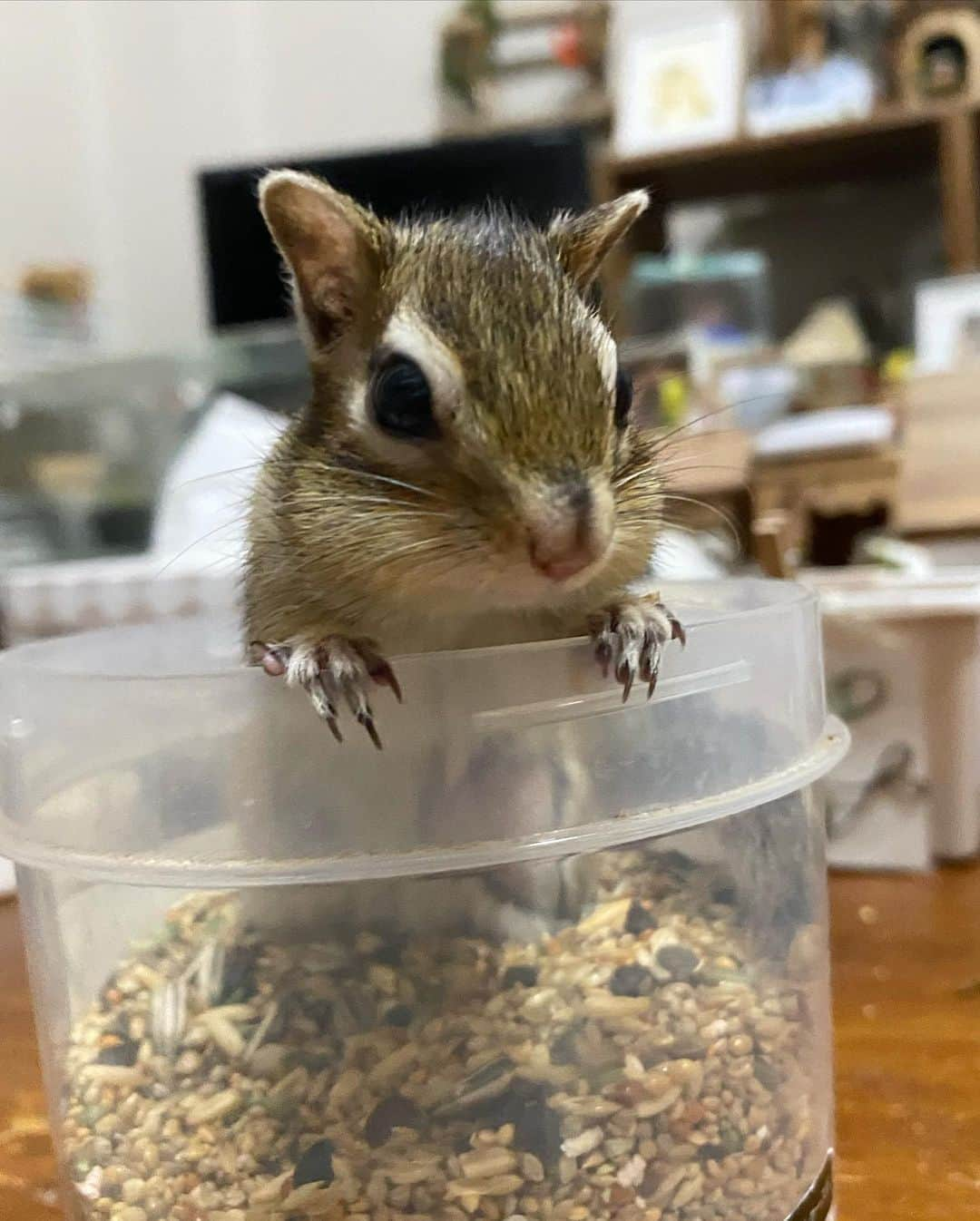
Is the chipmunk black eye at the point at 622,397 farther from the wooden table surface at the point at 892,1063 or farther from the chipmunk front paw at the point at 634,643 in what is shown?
the wooden table surface at the point at 892,1063

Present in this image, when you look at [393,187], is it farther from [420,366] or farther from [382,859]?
[382,859]

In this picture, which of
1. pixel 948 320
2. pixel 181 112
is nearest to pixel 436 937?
pixel 948 320

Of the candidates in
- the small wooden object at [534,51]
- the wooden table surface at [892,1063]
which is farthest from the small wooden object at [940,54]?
the wooden table surface at [892,1063]

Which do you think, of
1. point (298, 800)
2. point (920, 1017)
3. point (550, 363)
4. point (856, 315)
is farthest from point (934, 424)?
point (298, 800)

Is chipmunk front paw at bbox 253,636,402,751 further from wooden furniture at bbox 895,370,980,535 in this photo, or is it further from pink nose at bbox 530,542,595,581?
wooden furniture at bbox 895,370,980,535

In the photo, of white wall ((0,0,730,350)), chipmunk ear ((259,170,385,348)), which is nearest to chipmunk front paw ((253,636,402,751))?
chipmunk ear ((259,170,385,348))

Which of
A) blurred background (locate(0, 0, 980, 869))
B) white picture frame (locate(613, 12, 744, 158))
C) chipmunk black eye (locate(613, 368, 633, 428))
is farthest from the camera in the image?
white picture frame (locate(613, 12, 744, 158))
